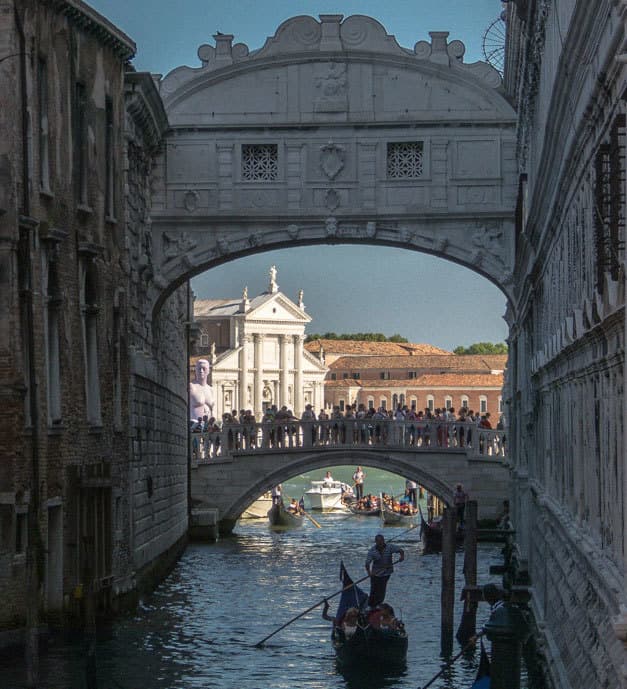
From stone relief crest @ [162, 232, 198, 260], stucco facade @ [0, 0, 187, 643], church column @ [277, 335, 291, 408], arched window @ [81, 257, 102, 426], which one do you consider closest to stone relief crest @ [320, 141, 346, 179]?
stone relief crest @ [162, 232, 198, 260]

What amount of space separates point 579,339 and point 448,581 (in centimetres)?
687

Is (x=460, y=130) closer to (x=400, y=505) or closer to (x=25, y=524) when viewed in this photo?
(x=25, y=524)

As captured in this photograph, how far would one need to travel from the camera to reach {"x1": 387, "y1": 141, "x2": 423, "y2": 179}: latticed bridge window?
1944 cm

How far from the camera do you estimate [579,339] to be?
8680mm

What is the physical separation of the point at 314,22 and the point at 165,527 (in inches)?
255

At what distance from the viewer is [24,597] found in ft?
39.2

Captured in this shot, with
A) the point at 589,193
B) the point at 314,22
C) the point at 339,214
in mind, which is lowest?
the point at 589,193

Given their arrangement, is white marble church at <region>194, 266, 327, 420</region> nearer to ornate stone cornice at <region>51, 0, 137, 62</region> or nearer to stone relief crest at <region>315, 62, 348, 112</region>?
stone relief crest at <region>315, 62, 348, 112</region>

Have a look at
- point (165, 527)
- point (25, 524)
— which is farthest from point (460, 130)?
point (25, 524)

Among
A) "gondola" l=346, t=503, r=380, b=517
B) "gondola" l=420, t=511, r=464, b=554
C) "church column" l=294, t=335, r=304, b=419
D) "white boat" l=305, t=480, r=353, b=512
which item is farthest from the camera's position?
"church column" l=294, t=335, r=304, b=419

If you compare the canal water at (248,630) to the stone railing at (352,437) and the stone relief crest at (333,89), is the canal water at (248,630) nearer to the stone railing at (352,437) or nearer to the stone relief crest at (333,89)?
the stone railing at (352,437)

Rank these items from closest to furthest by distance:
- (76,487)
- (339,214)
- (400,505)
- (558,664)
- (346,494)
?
(558,664), (76,487), (339,214), (400,505), (346,494)

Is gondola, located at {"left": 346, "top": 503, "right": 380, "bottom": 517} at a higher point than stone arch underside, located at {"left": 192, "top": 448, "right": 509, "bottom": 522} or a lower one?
lower

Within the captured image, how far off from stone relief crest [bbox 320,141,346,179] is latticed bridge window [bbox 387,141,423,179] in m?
0.56
